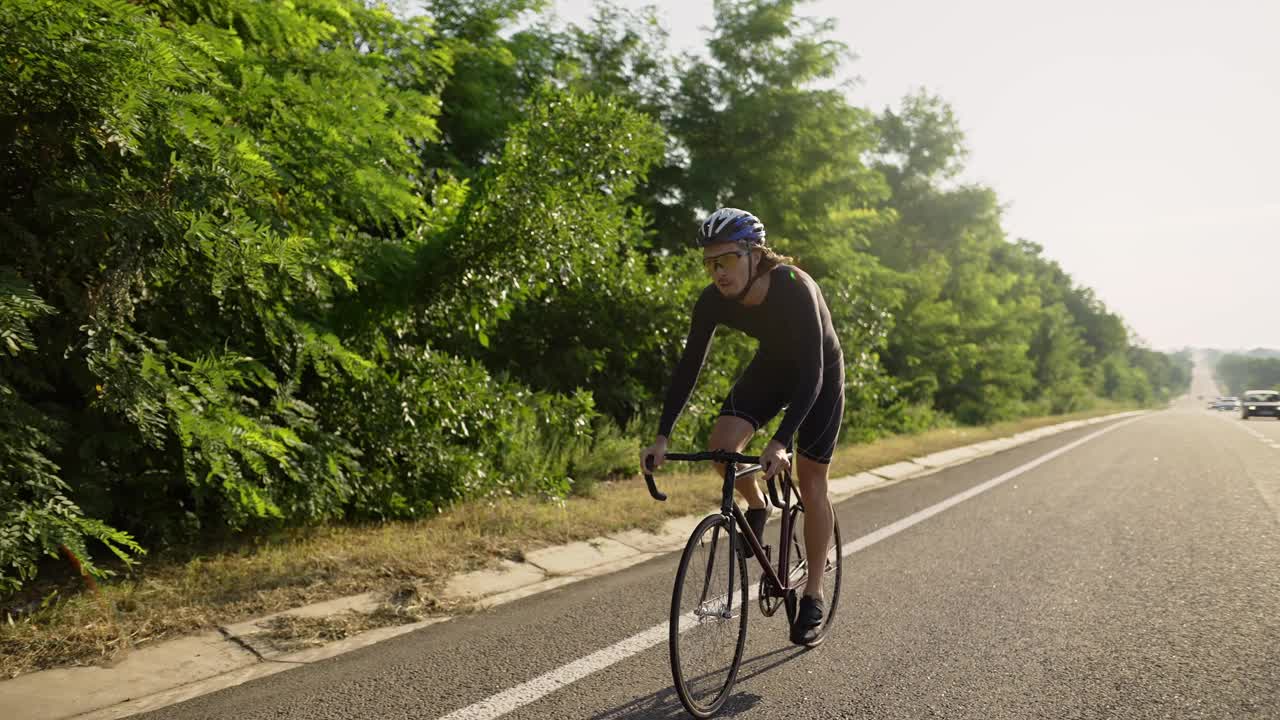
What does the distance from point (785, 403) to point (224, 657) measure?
2.87 m

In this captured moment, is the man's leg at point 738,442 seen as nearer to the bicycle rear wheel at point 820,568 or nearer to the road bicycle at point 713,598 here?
the road bicycle at point 713,598

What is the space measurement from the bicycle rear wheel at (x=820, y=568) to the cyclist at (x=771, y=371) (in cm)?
5

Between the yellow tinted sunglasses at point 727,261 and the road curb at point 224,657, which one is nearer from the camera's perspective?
the road curb at point 224,657

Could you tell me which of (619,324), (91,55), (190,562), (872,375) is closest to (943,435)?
(872,375)

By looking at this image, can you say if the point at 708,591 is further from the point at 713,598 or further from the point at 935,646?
the point at 935,646

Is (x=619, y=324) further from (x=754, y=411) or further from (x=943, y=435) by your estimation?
(x=943, y=435)

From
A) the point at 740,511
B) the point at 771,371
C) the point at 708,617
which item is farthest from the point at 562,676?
the point at 771,371

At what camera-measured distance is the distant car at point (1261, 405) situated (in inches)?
1774

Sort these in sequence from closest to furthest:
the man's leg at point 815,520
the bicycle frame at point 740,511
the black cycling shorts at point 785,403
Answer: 1. the bicycle frame at point 740,511
2. the black cycling shorts at point 785,403
3. the man's leg at point 815,520

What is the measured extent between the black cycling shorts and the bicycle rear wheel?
37 centimetres

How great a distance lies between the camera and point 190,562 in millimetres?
4945

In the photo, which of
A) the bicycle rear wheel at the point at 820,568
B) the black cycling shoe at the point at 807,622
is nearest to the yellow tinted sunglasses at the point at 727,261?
the bicycle rear wheel at the point at 820,568

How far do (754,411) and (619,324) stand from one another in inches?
240

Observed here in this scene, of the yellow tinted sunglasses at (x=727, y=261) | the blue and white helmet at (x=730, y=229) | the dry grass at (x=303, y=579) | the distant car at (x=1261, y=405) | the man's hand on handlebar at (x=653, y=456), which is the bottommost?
the distant car at (x=1261, y=405)
